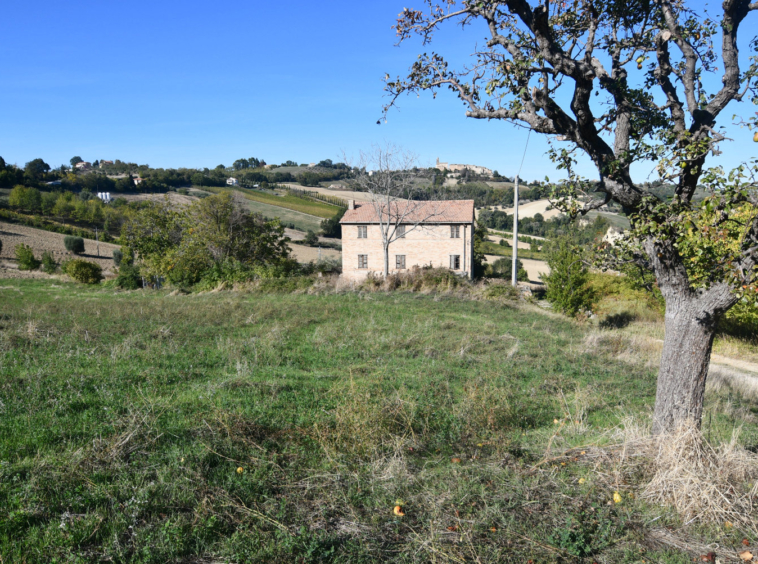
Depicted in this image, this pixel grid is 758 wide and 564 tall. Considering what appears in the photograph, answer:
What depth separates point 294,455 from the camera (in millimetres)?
4645

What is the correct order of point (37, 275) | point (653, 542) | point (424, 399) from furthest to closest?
1. point (37, 275)
2. point (424, 399)
3. point (653, 542)

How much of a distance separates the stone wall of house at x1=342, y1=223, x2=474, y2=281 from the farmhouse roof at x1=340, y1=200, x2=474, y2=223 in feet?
1.95

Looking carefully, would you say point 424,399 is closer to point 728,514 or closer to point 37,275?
point 728,514

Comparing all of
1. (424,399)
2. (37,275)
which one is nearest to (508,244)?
(37,275)

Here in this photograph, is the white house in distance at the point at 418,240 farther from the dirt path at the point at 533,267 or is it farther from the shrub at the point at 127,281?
the shrub at the point at 127,281

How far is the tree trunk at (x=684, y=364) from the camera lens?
193 inches

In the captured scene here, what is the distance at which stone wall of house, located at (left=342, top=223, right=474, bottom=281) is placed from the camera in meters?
38.4

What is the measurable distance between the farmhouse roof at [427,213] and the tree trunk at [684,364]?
3151cm

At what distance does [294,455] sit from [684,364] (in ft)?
14.2

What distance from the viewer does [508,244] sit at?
2788 inches

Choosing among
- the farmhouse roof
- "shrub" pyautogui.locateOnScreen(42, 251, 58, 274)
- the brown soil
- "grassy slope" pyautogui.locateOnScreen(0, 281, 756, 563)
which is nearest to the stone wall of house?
the farmhouse roof

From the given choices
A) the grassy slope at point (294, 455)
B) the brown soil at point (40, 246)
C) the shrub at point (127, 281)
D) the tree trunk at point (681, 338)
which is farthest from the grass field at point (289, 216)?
the tree trunk at point (681, 338)

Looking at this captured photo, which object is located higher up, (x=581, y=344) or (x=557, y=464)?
(x=557, y=464)

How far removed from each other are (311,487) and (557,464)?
2487 millimetres
